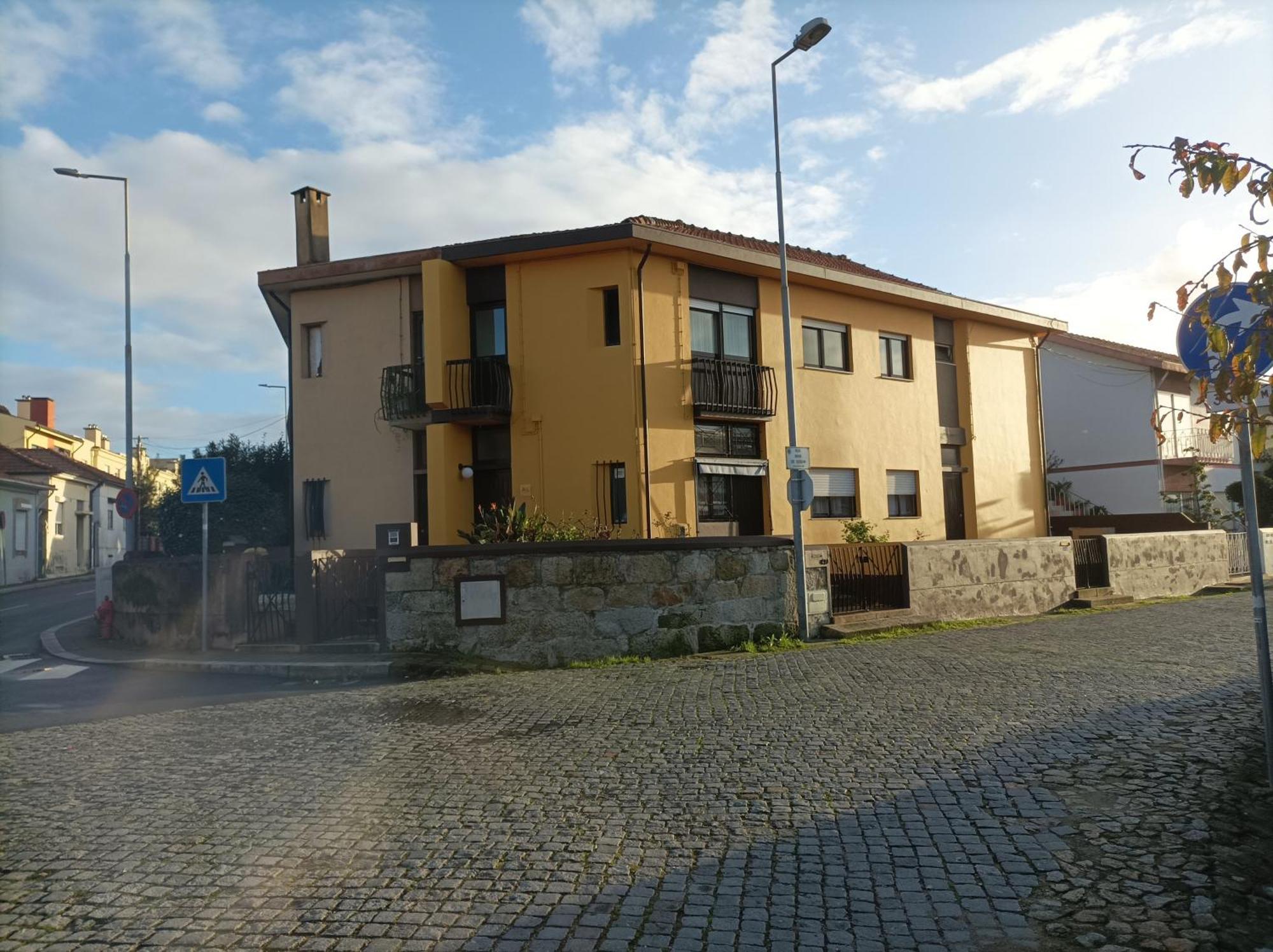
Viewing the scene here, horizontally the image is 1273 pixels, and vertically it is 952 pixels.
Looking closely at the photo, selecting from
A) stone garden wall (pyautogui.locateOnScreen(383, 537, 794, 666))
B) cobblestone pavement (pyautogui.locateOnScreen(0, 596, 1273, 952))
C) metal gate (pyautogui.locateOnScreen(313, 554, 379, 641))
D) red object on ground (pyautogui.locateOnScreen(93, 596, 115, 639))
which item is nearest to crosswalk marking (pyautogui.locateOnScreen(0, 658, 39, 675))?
red object on ground (pyautogui.locateOnScreen(93, 596, 115, 639))

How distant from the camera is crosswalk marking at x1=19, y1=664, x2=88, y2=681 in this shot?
11.9 meters

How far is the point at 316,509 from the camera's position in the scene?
2080 centimetres

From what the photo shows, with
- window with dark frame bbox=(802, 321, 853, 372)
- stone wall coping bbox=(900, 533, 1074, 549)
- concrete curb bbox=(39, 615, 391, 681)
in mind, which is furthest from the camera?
window with dark frame bbox=(802, 321, 853, 372)

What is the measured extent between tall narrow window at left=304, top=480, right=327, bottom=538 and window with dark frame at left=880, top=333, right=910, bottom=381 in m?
13.4

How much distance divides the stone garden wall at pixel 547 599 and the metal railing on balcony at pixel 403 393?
7589mm

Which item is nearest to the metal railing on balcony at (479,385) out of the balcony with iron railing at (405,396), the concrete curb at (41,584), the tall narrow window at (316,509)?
the balcony with iron railing at (405,396)

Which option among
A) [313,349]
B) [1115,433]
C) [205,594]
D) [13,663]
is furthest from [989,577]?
[1115,433]

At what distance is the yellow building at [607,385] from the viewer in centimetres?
1834

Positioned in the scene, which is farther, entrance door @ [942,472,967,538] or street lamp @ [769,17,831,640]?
entrance door @ [942,472,967,538]

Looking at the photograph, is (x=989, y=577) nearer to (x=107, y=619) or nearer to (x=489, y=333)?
(x=489, y=333)

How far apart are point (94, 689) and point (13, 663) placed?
3.68m

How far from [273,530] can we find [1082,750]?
2418 centimetres

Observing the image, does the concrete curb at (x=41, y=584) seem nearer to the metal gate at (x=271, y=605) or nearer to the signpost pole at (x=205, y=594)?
the signpost pole at (x=205, y=594)

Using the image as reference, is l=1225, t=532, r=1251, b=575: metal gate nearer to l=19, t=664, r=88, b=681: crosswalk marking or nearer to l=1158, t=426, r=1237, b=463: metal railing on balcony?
l=1158, t=426, r=1237, b=463: metal railing on balcony
